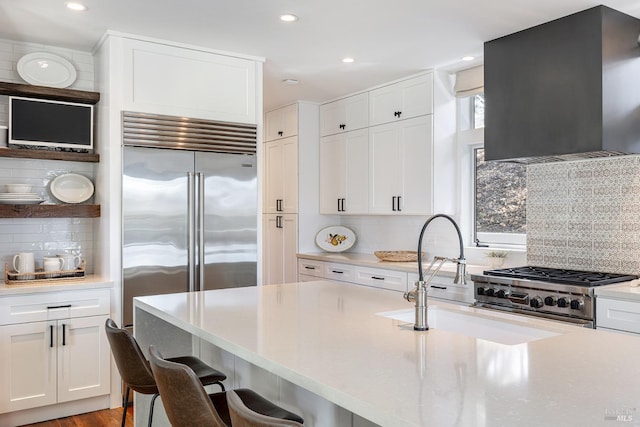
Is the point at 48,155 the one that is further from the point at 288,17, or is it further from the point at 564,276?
the point at 564,276

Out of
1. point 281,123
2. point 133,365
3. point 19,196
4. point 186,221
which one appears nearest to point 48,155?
point 19,196

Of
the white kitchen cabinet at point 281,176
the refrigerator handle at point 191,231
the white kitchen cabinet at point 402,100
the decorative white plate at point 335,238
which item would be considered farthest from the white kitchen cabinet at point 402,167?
the refrigerator handle at point 191,231

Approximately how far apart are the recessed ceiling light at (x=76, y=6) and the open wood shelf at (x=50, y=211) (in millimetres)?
1343

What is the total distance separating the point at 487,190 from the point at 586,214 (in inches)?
37.6

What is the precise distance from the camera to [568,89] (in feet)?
11.2

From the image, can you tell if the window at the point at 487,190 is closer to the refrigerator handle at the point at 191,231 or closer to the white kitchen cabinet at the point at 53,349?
the refrigerator handle at the point at 191,231

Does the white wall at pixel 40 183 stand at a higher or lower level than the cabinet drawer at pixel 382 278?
higher

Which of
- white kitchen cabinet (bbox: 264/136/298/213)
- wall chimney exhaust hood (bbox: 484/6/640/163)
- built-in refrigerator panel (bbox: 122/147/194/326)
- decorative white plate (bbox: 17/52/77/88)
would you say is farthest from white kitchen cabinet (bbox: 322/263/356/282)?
decorative white plate (bbox: 17/52/77/88)

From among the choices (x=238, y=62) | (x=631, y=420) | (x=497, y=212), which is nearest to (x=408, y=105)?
(x=497, y=212)

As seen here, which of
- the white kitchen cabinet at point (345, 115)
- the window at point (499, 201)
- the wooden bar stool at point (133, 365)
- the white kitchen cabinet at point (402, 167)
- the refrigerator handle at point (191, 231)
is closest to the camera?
the wooden bar stool at point (133, 365)

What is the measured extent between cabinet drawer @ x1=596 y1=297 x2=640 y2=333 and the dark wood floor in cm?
293

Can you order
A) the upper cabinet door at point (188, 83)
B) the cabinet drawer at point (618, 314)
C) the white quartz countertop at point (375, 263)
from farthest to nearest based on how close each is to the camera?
the white quartz countertop at point (375, 263) → the upper cabinet door at point (188, 83) → the cabinet drawer at point (618, 314)

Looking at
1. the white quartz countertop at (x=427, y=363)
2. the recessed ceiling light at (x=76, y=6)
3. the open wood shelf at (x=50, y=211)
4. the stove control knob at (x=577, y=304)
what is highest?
the recessed ceiling light at (x=76, y=6)

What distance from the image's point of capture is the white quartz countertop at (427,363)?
47.4 inches
